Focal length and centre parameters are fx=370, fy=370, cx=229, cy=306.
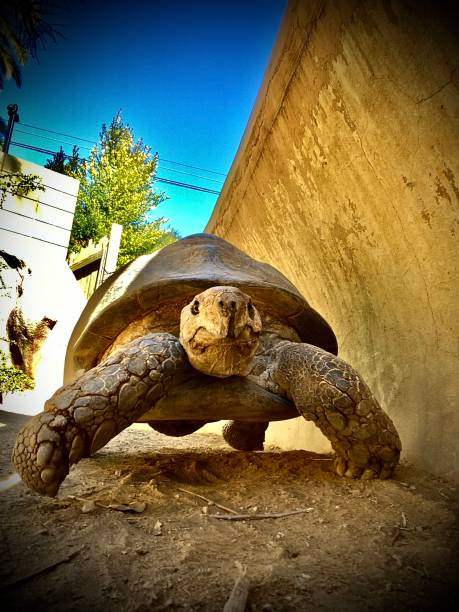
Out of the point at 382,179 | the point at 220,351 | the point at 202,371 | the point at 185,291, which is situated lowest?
the point at 202,371

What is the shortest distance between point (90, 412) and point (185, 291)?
3.64 ft

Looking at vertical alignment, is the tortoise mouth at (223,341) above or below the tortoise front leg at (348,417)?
above

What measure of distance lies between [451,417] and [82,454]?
1779mm

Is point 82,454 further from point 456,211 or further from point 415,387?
point 456,211

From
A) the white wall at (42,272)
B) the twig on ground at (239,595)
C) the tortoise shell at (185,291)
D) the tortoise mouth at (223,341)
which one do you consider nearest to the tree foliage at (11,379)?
the white wall at (42,272)

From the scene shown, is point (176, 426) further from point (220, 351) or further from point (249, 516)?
point (249, 516)

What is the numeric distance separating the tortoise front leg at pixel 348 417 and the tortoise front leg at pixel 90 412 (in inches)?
29.5

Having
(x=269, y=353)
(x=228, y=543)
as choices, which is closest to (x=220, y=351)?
(x=269, y=353)

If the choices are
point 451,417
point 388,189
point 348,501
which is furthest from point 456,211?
point 348,501

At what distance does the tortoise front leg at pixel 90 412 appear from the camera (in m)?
1.52

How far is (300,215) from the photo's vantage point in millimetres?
3285

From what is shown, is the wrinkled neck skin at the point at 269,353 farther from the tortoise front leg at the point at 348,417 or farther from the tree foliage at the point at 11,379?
the tree foliage at the point at 11,379

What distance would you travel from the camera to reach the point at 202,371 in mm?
2107

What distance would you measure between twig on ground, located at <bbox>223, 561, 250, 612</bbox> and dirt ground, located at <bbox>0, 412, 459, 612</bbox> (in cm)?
2
